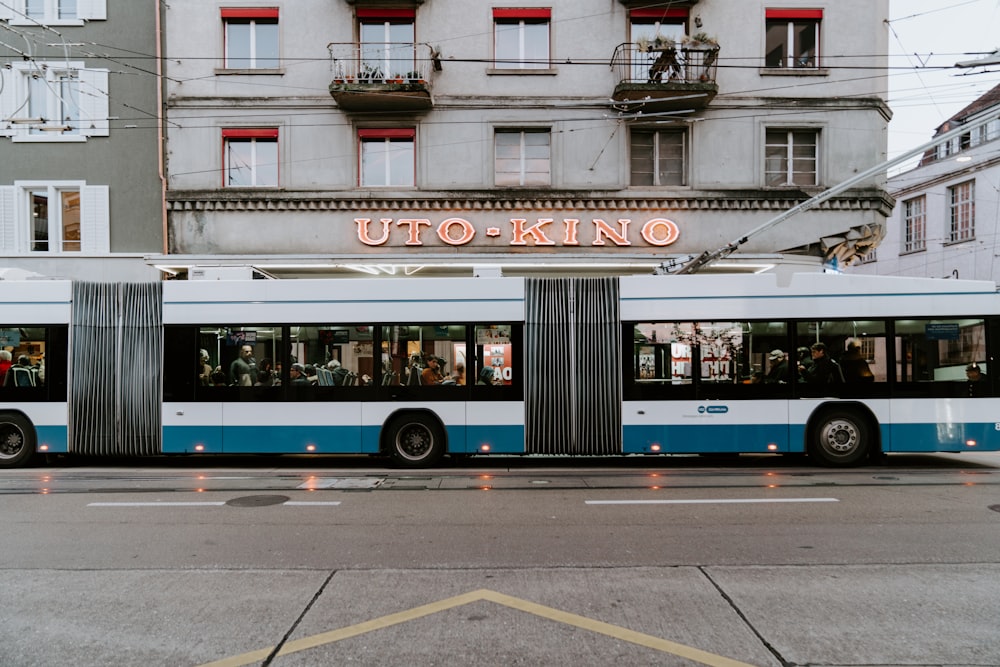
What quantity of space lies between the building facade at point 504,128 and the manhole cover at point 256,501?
33.7 ft

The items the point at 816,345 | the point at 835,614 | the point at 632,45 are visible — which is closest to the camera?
the point at 835,614

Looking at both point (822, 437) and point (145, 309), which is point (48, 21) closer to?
point (145, 309)

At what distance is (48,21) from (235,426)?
14.8 m

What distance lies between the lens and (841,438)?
36.0 feet

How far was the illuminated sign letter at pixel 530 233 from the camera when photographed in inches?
725

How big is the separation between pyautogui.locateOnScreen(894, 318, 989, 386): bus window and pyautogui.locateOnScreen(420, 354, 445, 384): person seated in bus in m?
7.15

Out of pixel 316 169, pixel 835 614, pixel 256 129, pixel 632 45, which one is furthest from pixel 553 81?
pixel 835 614

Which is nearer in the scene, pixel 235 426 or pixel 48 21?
pixel 235 426

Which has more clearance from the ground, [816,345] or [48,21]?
[48,21]

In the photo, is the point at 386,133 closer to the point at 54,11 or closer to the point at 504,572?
the point at 54,11

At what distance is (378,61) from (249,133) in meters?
3.99

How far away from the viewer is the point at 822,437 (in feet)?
36.0

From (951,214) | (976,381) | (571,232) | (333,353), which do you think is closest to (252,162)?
(571,232)

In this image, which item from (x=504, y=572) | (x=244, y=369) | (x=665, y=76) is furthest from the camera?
(x=665, y=76)
